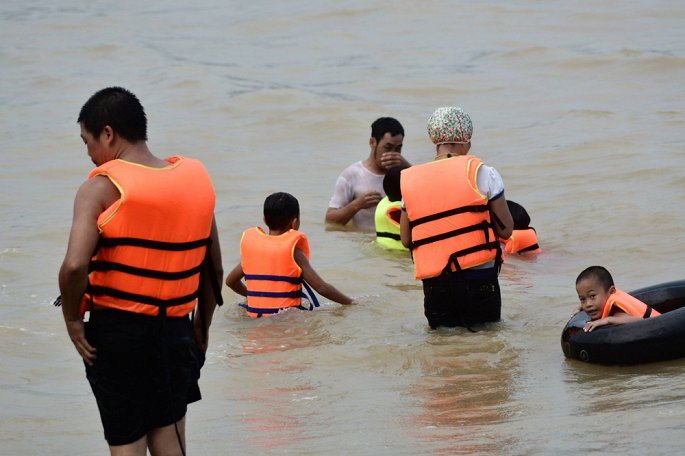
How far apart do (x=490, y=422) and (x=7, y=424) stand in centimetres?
263

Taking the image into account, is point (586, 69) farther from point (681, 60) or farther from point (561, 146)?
point (561, 146)

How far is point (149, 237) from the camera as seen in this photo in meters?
4.26

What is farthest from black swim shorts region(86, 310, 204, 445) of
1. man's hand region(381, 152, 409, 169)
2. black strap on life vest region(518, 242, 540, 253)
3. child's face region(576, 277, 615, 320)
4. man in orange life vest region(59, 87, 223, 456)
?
black strap on life vest region(518, 242, 540, 253)

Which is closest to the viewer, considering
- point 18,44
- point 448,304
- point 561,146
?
point 448,304

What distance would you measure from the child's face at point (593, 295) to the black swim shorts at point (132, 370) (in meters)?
3.20

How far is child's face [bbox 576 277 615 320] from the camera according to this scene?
6.83 m

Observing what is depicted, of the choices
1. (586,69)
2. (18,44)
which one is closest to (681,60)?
(586,69)

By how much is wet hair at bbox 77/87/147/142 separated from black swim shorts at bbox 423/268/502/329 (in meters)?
3.17

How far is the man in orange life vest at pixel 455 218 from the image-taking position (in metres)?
6.95

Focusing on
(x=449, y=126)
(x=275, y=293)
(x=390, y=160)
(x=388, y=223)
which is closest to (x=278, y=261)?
(x=275, y=293)

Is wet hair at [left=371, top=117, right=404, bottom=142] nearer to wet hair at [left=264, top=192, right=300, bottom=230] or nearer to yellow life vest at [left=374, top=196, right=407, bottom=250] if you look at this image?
yellow life vest at [left=374, top=196, right=407, bottom=250]

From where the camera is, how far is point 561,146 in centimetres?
1598

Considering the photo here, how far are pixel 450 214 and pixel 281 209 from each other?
1.43m

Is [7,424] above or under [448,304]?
under
